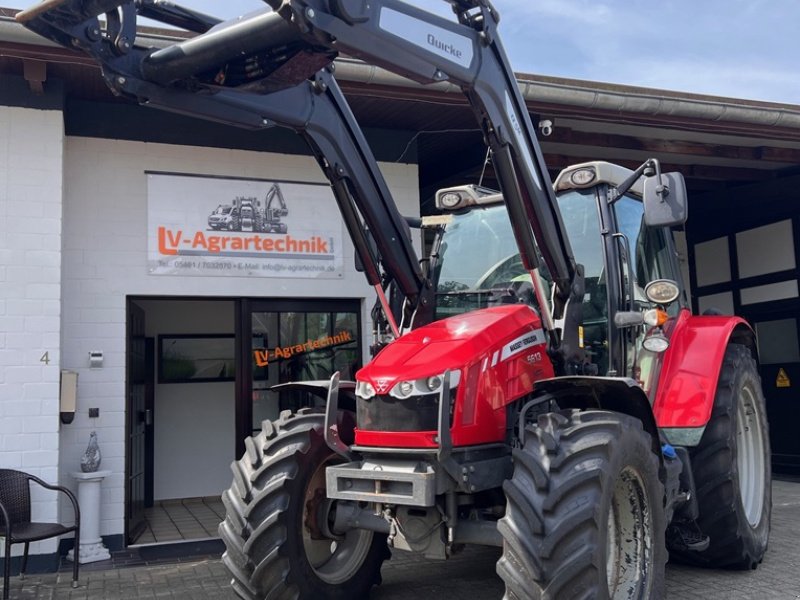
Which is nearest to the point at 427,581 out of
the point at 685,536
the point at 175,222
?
the point at 685,536

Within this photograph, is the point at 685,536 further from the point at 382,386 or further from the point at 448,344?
the point at 382,386

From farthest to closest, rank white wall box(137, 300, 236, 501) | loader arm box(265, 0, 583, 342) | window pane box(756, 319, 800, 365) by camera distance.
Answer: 1. window pane box(756, 319, 800, 365)
2. white wall box(137, 300, 236, 501)
3. loader arm box(265, 0, 583, 342)

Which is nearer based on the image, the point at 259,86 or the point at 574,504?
the point at 574,504

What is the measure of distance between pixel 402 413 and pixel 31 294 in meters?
3.78

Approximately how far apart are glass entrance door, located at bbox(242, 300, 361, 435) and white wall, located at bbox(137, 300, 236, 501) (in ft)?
6.74

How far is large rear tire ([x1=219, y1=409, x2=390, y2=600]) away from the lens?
3.86 meters

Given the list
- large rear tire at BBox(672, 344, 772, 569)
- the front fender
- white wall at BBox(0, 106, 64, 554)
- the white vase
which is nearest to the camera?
the front fender

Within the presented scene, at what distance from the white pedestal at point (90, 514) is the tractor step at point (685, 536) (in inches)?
169

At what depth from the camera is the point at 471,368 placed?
3666 millimetres

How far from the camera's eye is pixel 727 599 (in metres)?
4.42

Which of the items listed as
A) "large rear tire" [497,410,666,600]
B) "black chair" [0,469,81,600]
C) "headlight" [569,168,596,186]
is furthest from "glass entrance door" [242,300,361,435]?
"large rear tire" [497,410,666,600]

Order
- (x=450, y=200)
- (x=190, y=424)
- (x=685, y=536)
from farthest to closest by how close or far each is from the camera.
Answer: (x=190, y=424) → (x=450, y=200) → (x=685, y=536)

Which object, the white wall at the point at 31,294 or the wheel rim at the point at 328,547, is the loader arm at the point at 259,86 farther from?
the white wall at the point at 31,294

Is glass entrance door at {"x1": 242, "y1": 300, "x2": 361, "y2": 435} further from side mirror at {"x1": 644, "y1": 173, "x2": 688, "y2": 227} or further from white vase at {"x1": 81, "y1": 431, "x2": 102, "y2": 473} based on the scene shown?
side mirror at {"x1": 644, "y1": 173, "x2": 688, "y2": 227}
